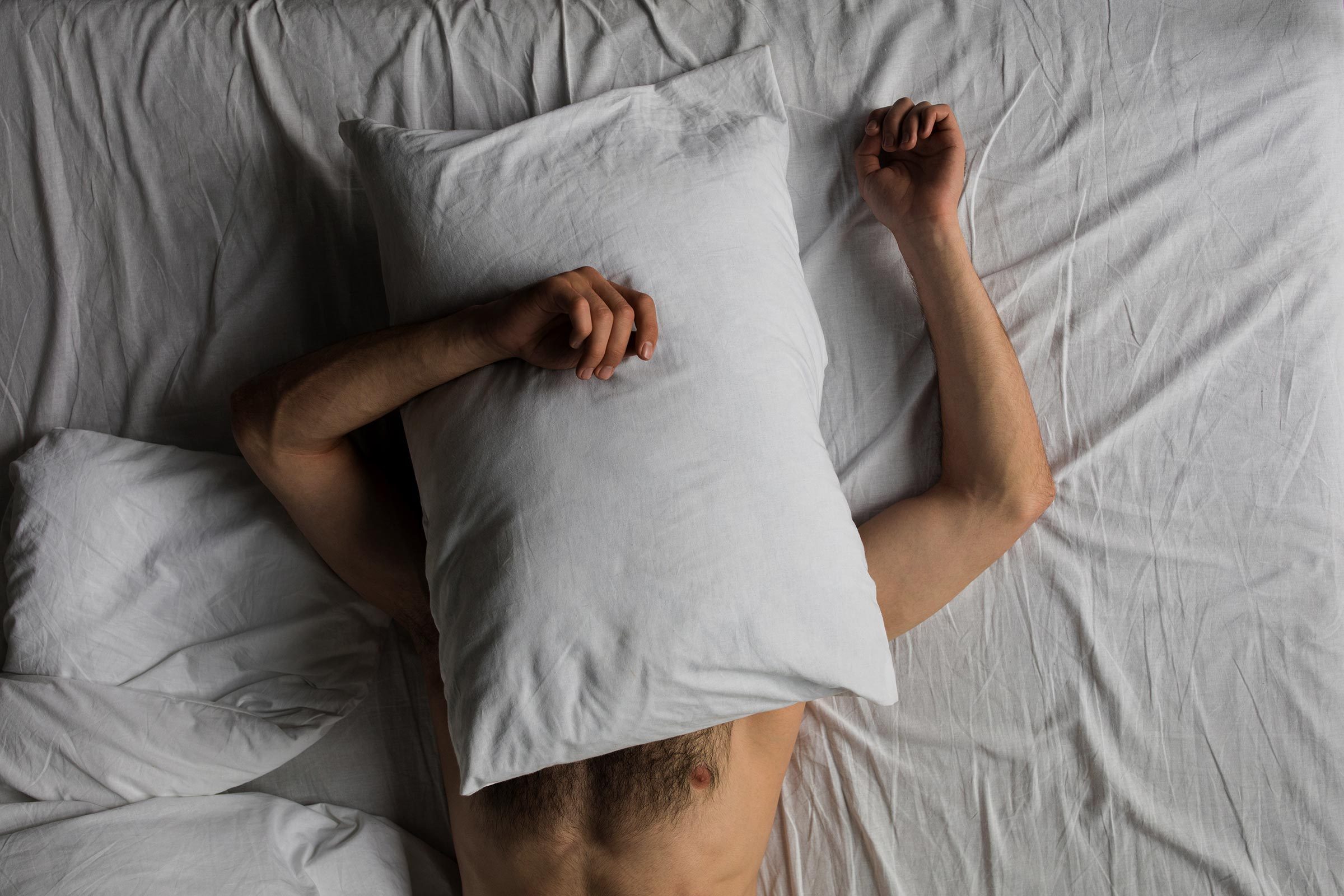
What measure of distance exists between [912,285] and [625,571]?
0.54 metres

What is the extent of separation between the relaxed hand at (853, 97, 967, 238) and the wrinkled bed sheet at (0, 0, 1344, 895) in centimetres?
4

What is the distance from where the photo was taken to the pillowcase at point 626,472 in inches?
30.5

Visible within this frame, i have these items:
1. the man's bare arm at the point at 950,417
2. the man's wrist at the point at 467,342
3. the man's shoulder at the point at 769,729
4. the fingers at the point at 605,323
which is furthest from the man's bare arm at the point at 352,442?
the man's bare arm at the point at 950,417

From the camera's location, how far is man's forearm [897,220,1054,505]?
999mm

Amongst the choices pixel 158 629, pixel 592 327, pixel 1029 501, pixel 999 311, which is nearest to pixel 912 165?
pixel 999 311

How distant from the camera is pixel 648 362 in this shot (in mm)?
830

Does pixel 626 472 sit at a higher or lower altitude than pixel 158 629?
higher

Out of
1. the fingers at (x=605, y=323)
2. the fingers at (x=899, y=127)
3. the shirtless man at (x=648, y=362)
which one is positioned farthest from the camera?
the fingers at (x=899, y=127)

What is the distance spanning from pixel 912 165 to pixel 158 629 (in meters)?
1.01

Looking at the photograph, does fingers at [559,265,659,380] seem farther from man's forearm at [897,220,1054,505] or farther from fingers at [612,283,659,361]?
man's forearm at [897,220,1054,505]

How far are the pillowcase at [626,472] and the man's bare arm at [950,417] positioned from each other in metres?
0.17

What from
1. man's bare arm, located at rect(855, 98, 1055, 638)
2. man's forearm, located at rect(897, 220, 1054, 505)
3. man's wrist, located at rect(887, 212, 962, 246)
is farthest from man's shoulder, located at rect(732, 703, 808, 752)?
man's wrist, located at rect(887, 212, 962, 246)

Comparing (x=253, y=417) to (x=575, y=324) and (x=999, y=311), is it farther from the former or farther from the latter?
(x=999, y=311)

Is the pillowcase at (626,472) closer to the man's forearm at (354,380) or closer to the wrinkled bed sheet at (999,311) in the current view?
the man's forearm at (354,380)
